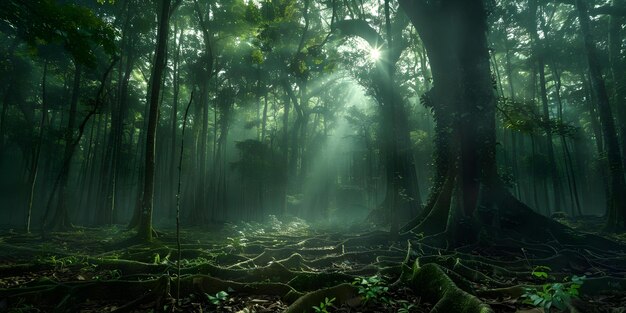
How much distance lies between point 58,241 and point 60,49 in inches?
540

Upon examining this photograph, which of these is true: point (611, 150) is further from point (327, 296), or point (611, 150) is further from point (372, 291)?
point (327, 296)

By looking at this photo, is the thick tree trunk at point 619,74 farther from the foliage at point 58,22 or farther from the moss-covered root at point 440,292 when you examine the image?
the foliage at point 58,22

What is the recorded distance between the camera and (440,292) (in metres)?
3.75

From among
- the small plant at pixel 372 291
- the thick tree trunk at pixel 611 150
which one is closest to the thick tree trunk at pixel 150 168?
the small plant at pixel 372 291

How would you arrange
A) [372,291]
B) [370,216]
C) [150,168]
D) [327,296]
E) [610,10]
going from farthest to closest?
[370,216] < [610,10] < [150,168] < [327,296] < [372,291]

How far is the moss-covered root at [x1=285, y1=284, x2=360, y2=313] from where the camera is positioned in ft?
11.9

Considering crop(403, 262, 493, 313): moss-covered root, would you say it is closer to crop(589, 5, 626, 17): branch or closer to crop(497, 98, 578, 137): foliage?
Answer: crop(497, 98, 578, 137): foliage

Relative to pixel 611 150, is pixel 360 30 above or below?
above

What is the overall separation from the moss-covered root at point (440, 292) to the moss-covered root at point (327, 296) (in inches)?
34.7

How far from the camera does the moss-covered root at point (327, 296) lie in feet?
11.9

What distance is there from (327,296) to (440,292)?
1308 millimetres

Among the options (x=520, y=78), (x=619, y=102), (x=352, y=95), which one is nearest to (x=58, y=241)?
(x=619, y=102)

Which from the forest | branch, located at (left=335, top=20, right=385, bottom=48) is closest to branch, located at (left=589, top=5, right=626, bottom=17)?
the forest

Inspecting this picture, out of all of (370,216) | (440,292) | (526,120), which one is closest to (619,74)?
(526,120)
